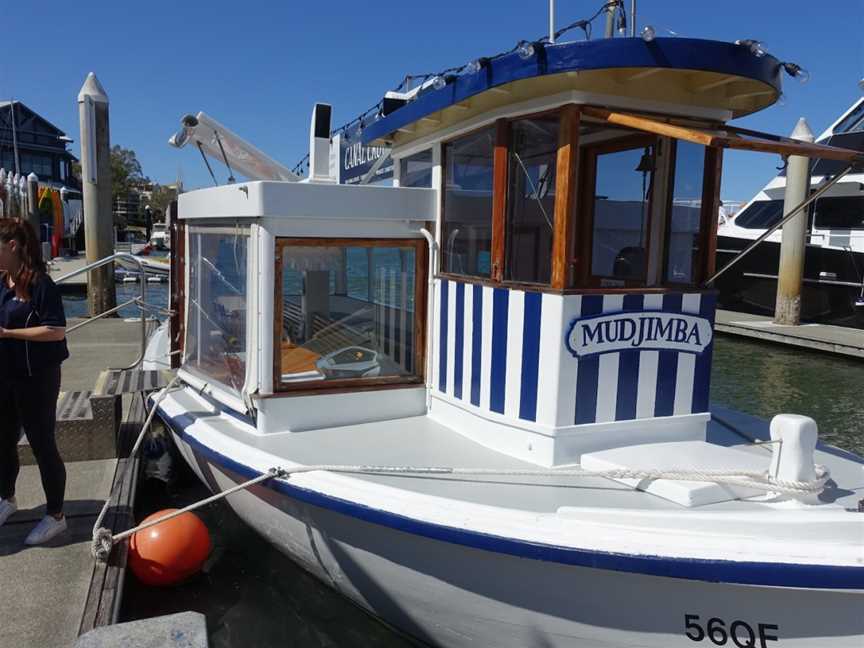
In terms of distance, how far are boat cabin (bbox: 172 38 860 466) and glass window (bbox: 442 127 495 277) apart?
13 mm

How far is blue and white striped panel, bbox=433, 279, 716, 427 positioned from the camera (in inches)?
135

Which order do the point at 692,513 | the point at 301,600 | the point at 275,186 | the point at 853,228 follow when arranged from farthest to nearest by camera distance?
the point at 853,228 → the point at 301,600 → the point at 275,186 → the point at 692,513

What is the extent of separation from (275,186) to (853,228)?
47.0 ft

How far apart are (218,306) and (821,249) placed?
1362cm

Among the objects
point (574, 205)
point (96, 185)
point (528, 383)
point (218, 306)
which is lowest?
point (528, 383)

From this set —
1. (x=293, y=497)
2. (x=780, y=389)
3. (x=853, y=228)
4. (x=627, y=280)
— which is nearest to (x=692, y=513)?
(x=627, y=280)

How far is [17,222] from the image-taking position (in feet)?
11.2

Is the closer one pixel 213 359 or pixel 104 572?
pixel 104 572

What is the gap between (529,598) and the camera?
292cm

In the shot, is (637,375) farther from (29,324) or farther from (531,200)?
(29,324)

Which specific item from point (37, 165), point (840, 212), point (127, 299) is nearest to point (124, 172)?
point (37, 165)

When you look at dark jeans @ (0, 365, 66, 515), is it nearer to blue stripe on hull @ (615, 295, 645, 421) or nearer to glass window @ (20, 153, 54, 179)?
blue stripe on hull @ (615, 295, 645, 421)

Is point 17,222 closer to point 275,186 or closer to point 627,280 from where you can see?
point 275,186

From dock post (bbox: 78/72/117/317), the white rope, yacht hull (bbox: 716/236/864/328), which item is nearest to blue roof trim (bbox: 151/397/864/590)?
the white rope
